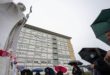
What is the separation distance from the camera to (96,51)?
182 centimetres

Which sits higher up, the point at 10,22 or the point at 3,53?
the point at 10,22

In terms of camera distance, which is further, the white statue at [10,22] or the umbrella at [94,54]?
the white statue at [10,22]

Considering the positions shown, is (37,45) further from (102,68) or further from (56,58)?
(102,68)

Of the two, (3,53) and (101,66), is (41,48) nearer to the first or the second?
(3,53)

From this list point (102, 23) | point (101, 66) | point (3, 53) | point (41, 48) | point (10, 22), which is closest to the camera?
point (101, 66)

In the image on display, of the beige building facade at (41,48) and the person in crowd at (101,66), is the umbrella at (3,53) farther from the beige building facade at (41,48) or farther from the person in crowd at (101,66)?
the beige building facade at (41,48)

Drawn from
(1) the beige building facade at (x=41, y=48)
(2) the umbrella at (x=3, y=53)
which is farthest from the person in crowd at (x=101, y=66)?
(1) the beige building facade at (x=41, y=48)

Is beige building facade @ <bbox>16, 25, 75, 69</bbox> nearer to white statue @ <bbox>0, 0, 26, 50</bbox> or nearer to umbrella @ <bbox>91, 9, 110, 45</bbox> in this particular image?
white statue @ <bbox>0, 0, 26, 50</bbox>

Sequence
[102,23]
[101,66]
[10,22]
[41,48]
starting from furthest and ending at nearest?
[41,48], [10,22], [102,23], [101,66]

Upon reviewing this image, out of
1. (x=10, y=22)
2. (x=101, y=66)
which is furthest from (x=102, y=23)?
(x=10, y=22)

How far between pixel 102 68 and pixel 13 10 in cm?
141

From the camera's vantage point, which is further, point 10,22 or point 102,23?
point 10,22

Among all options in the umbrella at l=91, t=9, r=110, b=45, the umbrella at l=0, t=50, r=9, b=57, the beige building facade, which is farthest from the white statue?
the beige building facade

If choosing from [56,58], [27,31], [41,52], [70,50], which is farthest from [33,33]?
[70,50]
